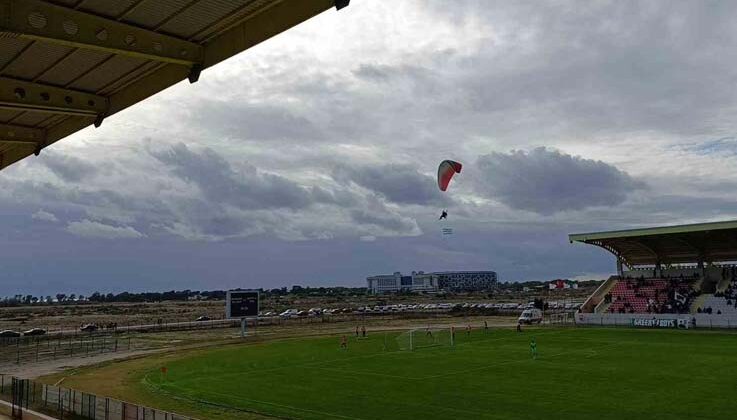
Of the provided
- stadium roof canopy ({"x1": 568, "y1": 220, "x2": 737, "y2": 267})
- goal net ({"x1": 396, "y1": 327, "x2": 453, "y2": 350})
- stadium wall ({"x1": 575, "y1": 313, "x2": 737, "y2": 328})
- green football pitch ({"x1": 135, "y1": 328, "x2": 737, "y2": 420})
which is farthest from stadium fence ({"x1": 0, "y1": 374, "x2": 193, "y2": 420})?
stadium roof canopy ({"x1": 568, "y1": 220, "x2": 737, "y2": 267})

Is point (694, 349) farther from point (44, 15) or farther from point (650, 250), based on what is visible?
point (44, 15)

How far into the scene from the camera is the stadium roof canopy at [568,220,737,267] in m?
61.1

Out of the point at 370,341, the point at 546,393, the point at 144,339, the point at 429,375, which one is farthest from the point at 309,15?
the point at 144,339

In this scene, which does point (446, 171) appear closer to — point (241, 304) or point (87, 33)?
point (241, 304)

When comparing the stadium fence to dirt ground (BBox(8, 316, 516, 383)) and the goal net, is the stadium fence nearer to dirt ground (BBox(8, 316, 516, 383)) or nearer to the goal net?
dirt ground (BBox(8, 316, 516, 383))

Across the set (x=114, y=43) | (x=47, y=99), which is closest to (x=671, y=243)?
(x=47, y=99)

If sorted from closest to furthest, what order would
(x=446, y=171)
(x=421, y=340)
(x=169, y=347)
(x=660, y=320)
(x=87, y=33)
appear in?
(x=87, y=33) < (x=446, y=171) < (x=421, y=340) < (x=169, y=347) < (x=660, y=320)

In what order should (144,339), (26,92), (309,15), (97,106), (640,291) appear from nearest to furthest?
(309,15), (26,92), (97,106), (144,339), (640,291)

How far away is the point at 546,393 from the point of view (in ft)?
87.6

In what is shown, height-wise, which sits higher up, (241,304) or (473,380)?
(241,304)

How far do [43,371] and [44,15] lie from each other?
37.1 metres

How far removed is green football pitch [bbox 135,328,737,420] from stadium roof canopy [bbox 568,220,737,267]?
13603 millimetres

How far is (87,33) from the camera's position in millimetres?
12211

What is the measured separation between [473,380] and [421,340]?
20323mm
